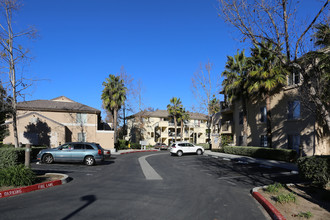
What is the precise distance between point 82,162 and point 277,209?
48.2 ft

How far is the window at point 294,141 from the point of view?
69.8ft

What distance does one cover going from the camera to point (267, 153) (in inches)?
859

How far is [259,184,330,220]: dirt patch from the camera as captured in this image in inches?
236

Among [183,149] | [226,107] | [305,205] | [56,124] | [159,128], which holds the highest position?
[226,107]

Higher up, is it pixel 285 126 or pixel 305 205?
pixel 285 126

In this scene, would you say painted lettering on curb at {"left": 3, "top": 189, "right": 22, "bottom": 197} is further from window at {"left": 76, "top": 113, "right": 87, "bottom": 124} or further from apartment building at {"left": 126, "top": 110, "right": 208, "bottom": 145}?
Result: apartment building at {"left": 126, "top": 110, "right": 208, "bottom": 145}

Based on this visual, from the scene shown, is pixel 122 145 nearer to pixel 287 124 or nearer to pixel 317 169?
pixel 287 124

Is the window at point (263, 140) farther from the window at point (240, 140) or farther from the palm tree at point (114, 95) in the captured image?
the palm tree at point (114, 95)

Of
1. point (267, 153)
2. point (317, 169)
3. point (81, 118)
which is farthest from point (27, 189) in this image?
point (81, 118)

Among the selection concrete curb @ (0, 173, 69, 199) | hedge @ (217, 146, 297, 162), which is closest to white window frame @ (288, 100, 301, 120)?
hedge @ (217, 146, 297, 162)

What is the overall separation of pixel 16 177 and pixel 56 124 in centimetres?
2421

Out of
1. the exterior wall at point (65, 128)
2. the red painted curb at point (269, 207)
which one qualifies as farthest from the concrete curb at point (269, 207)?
the exterior wall at point (65, 128)

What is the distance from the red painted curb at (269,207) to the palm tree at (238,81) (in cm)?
1794

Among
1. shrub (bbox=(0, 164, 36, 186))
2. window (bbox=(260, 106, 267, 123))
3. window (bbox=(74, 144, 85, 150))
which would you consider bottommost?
shrub (bbox=(0, 164, 36, 186))
